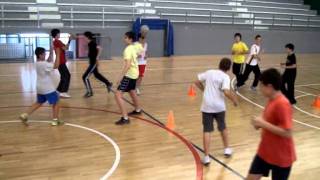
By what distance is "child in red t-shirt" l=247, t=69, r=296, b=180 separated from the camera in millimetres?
3203

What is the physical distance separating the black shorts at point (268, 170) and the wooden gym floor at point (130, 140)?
160cm

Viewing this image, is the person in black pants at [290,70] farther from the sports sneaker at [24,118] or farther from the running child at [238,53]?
the sports sneaker at [24,118]

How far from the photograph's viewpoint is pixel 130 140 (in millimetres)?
6488

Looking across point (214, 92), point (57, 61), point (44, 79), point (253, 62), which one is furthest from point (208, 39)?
point (214, 92)

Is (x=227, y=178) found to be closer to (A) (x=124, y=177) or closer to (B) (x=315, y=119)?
(A) (x=124, y=177)

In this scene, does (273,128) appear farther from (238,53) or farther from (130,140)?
(238,53)

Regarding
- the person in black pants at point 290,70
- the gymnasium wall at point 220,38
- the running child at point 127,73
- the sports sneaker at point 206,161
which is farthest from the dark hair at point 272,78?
the gymnasium wall at point 220,38

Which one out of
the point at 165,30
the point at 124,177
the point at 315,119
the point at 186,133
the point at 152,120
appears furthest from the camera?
the point at 165,30

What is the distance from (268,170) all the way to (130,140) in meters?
3.34

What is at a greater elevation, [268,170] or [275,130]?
[275,130]

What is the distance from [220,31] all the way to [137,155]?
17.4 meters

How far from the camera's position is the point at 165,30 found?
66.4 feet

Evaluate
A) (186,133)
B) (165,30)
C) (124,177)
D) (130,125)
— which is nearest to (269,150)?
(124,177)

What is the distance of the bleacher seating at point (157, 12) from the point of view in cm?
1743
